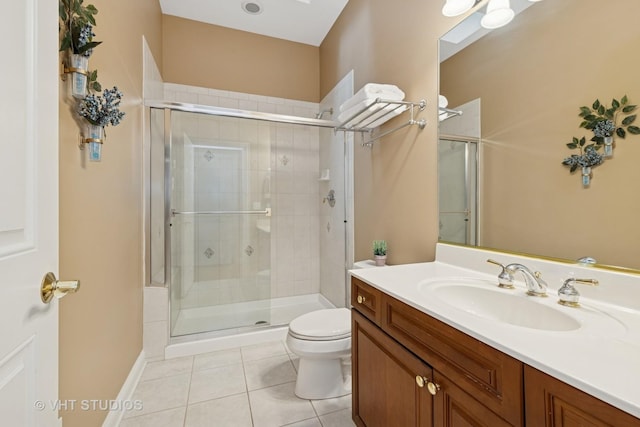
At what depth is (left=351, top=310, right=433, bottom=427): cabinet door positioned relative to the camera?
88 cm

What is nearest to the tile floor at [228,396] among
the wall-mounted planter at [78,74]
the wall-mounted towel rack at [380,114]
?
the wall-mounted planter at [78,74]

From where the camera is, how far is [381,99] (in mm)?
1572

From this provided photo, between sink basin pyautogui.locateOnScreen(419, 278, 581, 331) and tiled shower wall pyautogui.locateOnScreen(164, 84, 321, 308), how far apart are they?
211cm

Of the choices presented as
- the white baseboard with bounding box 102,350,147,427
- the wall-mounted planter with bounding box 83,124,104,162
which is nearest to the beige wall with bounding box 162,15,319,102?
the wall-mounted planter with bounding box 83,124,104,162

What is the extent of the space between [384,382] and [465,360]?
46 cm

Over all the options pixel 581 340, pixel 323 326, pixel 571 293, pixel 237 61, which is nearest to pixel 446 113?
pixel 571 293

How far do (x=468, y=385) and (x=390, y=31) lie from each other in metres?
2.04

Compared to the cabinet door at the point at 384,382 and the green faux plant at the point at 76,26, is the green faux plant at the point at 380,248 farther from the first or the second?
the green faux plant at the point at 76,26

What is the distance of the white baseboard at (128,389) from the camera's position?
1.35 metres

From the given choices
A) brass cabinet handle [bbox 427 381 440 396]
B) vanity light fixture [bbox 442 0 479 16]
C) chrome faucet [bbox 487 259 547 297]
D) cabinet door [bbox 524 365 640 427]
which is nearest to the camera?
cabinet door [bbox 524 365 640 427]

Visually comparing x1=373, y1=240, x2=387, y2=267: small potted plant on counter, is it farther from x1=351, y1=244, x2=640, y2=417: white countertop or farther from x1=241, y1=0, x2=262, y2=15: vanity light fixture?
x1=241, y1=0, x2=262, y2=15: vanity light fixture
